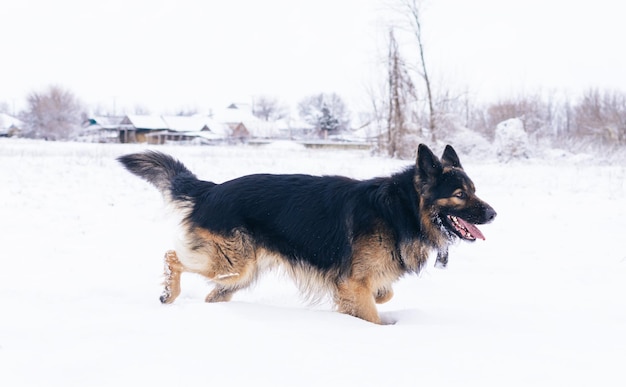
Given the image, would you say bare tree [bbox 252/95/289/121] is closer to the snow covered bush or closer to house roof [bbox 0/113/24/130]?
house roof [bbox 0/113/24/130]

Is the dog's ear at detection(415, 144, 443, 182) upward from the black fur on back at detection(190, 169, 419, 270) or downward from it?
upward

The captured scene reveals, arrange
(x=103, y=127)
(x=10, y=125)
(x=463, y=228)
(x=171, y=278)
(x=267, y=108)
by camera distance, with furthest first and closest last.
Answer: (x=267, y=108) < (x=10, y=125) < (x=103, y=127) < (x=171, y=278) < (x=463, y=228)

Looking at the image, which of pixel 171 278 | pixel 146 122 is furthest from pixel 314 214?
pixel 146 122

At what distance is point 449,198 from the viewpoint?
476cm

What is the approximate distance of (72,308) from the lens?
4426mm

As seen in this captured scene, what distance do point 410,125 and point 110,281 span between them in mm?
23327

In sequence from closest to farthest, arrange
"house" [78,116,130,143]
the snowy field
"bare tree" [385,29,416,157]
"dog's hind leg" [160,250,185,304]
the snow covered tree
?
the snowy field
"dog's hind leg" [160,250,185,304]
"bare tree" [385,29,416,157]
"house" [78,116,130,143]
the snow covered tree

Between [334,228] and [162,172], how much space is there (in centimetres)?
185

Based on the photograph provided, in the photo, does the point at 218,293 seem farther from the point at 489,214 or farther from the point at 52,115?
the point at 52,115

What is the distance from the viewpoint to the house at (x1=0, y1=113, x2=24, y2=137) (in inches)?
3191

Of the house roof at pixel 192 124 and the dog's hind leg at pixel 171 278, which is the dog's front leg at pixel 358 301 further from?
the house roof at pixel 192 124

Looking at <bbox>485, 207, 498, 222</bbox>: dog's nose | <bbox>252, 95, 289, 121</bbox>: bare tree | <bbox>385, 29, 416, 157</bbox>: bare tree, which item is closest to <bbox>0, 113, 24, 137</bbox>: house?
<bbox>252, 95, 289, 121</bbox>: bare tree

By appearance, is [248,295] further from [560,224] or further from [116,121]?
[116,121]

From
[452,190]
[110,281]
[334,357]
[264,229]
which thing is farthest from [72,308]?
[452,190]
